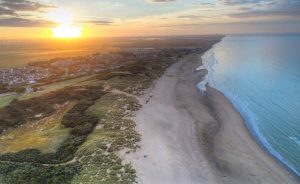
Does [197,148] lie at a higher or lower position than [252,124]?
higher

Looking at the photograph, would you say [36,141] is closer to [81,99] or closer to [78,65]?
[81,99]

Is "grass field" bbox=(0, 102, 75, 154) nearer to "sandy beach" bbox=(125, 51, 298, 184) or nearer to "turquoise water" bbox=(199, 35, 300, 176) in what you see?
"sandy beach" bbox=(125, 51, 298, 184)

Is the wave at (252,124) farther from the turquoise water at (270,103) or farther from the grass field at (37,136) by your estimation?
the grass field at (37,136)

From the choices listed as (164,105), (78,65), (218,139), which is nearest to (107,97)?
(164,105)

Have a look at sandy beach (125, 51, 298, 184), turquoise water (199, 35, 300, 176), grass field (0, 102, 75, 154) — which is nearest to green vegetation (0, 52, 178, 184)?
grass field (0, 102, 75, 154)

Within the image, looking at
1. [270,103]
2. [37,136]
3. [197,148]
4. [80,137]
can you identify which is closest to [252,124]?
[270,103]

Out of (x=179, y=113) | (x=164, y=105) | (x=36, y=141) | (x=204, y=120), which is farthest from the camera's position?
(x=164, y=105)

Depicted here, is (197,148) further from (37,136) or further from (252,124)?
(37,136)

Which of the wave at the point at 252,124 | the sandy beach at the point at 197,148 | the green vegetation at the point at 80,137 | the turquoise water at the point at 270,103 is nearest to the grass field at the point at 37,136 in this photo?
the green vegetation at the point at 80,137

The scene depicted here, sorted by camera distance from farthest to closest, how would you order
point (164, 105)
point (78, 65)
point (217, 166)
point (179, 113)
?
point (78, 65) < point (164, 105) < point (179, 113) < point (217, 166)
